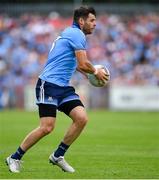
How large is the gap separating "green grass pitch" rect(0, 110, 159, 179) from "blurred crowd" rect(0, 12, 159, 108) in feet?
14.5

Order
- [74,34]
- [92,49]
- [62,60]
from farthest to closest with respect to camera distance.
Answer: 1. [92,49]
2. [62,60]
3. [74,34]

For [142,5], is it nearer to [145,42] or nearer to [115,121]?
[145,42]

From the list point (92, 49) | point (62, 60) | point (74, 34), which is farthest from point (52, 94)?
point (92, 49)

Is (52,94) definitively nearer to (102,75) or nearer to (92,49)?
(102,75)

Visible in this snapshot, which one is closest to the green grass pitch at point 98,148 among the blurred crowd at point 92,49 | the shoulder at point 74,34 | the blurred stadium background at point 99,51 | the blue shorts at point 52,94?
the blue shorts at point 52,94

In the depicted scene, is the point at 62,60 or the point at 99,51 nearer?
the point at 62,60

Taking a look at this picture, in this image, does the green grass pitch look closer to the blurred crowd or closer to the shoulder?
the shoulder

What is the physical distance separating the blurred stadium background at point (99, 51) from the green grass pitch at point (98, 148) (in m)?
3.03

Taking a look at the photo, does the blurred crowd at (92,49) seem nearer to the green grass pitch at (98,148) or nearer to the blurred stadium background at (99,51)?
the blurred stadium background at (99,51)

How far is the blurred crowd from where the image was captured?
3038 centimetres

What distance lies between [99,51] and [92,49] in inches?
12.3

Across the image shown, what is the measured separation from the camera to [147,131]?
64.8 feet

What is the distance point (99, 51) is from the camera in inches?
1241

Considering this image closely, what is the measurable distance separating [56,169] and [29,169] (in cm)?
46
